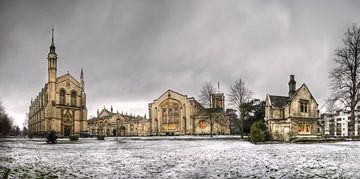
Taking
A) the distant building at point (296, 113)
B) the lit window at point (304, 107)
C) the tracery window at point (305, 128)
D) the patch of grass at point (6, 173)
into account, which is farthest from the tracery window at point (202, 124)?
the patch of grass at point (6, 173)

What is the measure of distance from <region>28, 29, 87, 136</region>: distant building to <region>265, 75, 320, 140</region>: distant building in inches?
2216

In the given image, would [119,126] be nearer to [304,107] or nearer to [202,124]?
[202,124]

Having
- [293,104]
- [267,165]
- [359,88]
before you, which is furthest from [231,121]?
[267,165]

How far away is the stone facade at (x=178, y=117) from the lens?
80.9m

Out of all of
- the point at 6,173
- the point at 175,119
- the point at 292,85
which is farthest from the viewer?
the point at 175,119

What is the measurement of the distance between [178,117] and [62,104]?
103 ft

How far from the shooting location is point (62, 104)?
80250 millimetres

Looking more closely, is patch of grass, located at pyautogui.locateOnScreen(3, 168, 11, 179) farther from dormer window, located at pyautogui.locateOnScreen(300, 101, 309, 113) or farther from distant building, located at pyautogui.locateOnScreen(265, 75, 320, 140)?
dormer window, located at pyautogui.locateOnScreen(300, 101, 309, 113)

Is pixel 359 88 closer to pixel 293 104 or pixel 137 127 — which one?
pixel 293 104

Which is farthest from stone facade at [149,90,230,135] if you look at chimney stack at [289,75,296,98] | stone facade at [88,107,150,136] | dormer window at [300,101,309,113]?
dormer window at [300,101,309,113]

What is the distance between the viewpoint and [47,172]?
37.4ft

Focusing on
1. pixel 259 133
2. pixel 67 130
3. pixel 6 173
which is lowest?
pixel 67 130

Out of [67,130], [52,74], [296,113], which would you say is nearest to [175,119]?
[67,130]

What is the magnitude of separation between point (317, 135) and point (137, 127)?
60.9 m
